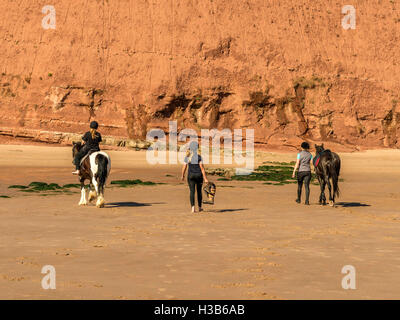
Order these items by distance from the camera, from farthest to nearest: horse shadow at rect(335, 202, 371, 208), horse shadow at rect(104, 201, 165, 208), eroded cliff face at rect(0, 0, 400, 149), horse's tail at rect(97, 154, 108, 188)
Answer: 1. eroded cliff face at rect(0, 0, 400, 149)
2. horse shadow at rect(335, 202, 371, 208)
3. horse shadow at rect(104, 201, 165, 208)
4. horse's tail at rect(97, 154, 108, 188)

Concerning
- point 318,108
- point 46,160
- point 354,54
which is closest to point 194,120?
point 318,108

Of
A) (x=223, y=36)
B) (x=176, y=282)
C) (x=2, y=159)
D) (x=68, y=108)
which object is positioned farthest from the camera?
(x=223, y=36)

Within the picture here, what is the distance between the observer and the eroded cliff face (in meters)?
57.3

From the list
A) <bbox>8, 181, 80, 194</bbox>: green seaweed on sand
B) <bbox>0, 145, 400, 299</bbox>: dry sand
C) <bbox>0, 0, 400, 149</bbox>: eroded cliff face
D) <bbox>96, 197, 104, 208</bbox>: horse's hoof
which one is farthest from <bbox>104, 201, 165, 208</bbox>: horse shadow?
<bbox>0, 0, 400, 149</bbox>: eroded cliff face

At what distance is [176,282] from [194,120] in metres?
52.5

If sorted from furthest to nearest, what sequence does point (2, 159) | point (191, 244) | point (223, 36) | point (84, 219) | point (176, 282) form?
point (223, 36), point (2, 159), point (84, 219), point (191, 244), point (176, 282)

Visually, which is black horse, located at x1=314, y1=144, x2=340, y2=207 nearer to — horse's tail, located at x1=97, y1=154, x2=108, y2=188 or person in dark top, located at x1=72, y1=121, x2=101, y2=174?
horse's tail, located at x1=97, y1=154, x2=108, y2=188

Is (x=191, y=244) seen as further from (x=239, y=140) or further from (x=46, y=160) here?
(x=239, y=140)

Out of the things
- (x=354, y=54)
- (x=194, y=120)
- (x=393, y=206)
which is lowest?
(x=393, y=206)

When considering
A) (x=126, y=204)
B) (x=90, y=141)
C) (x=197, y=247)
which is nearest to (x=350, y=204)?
(x=126, y=204)

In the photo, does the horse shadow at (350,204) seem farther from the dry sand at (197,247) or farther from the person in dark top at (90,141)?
the person in dark top at (90,141)

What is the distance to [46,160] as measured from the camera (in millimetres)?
36312

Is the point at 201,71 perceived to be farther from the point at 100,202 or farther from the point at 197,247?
the point at 197,247

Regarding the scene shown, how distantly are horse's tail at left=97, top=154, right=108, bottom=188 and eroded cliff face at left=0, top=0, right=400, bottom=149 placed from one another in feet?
123
